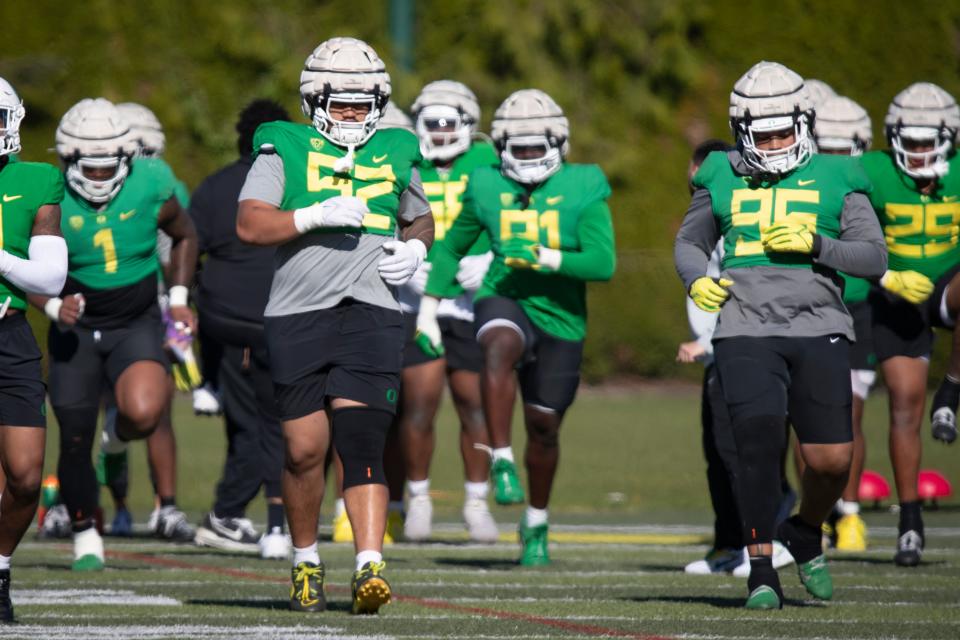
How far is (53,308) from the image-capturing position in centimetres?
916

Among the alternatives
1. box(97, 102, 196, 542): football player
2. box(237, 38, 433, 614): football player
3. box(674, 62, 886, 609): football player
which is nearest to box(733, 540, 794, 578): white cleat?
box(674, 62, 886, 609): football player

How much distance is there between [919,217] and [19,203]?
4.82 metres

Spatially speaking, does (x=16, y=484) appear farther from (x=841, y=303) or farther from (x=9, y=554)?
(x=841, y=303)

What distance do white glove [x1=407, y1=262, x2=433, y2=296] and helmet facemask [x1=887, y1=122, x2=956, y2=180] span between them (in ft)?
7.89

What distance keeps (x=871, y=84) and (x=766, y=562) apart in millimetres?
20513

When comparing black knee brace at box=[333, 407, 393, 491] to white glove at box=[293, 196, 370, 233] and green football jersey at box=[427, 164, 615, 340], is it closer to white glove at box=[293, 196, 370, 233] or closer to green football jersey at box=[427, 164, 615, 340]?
white glove at box=[293, 196, 370, 233]

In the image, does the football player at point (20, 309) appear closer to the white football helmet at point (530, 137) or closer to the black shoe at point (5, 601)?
the black shoe at point (5, 601)

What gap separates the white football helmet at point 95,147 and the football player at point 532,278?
5.14 ft

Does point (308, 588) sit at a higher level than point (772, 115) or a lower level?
lower

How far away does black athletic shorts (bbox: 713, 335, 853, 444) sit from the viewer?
7191 mm

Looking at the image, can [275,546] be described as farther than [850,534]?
No

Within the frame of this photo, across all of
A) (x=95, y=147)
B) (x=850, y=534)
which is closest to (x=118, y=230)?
(x=95, y=147)

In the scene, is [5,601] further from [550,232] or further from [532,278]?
[550,232]

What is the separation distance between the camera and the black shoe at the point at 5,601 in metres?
6.72
